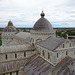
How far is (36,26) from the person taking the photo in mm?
30016

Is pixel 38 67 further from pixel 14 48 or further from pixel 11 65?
pixel 14 48

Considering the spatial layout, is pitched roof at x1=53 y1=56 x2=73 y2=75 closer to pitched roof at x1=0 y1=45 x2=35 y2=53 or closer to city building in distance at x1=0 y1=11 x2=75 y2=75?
city building in distance at x1=0 y1=11 x2=75 y2=75

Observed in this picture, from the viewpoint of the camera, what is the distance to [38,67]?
22.8 meters

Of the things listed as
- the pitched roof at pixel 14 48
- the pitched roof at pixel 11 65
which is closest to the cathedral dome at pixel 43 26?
the pitched roof at pixel 14 48

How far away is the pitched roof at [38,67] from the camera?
20.8 metres

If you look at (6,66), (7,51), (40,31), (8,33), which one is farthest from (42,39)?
(8,33)

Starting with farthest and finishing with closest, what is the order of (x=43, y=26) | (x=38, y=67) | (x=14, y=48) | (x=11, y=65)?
(x=43, y=26)
(x=14, y=48)
(x=11, y=65)
(x=38, y=67)

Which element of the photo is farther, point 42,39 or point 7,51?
point 42,39

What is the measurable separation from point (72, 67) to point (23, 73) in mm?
11364

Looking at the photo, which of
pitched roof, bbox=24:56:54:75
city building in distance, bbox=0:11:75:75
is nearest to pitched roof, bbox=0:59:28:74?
city building in distance, bbox=0:11:75:75

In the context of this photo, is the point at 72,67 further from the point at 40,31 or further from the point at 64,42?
the point at 40,31

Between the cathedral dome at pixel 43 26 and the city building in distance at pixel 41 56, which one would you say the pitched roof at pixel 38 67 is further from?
the cathedral dome at pixel 43 26

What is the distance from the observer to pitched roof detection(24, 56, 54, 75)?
68.3 ft

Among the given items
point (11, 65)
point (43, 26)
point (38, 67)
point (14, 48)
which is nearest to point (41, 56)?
point (38, 67)
